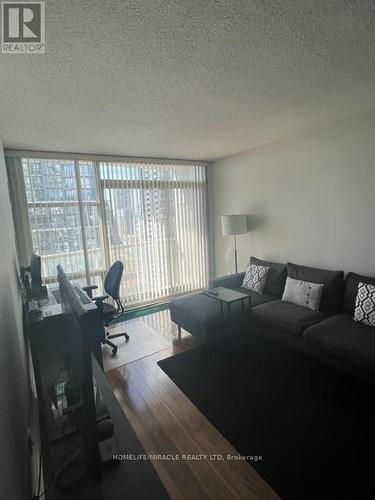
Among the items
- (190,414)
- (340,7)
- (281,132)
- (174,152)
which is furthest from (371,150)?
(190,414)

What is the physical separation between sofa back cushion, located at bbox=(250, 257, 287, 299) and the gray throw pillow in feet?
0.62

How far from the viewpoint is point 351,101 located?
2.38 metres

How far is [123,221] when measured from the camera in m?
4.12

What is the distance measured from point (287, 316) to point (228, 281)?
1191 mm

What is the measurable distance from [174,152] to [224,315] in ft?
8.41

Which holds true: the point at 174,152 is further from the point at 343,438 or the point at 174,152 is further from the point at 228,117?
the point at 343,438

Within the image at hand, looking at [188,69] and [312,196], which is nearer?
[188,69]

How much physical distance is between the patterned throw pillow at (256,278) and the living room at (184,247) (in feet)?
0.18

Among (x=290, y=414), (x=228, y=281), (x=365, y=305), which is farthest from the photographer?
(x=228, y=281)

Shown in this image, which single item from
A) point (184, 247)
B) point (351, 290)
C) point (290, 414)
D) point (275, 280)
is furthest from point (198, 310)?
point (184, 247)

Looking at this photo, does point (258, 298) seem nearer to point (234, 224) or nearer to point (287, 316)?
point (287, 316)

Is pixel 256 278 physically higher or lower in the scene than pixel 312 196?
lower

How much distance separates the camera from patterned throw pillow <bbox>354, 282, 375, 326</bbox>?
242 centimetres

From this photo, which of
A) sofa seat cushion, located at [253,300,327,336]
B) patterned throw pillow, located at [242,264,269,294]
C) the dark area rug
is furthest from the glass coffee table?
the dark area rug
